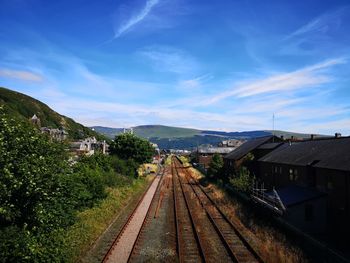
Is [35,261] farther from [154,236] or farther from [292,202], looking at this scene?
[292,202]

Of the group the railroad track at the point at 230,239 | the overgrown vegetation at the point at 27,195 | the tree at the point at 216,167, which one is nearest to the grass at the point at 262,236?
the railroad track at the point at 230,239

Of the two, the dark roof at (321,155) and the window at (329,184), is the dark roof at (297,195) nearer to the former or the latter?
the window at (329,184)

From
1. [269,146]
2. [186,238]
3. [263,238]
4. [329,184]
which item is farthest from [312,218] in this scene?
[269,146]

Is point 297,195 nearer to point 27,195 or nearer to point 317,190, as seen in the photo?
point 317,190

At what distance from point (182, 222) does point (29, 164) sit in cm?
1663

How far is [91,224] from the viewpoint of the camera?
25.2 m

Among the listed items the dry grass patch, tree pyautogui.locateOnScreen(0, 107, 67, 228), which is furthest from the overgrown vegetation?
the dry grass patch

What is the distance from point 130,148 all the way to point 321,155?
3874cm

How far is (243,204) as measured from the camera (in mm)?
37344

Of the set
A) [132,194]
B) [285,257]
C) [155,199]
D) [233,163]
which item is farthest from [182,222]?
[233,163]

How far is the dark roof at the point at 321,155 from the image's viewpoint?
90.3ft

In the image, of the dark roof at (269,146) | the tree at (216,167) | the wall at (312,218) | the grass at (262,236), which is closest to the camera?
the grass at (262,236)

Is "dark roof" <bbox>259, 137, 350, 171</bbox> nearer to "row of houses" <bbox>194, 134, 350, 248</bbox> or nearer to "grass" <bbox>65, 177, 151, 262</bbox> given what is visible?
"row of houses" <bbox>194, 134, 350, 248</bbox>

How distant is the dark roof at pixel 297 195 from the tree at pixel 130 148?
116 ft
